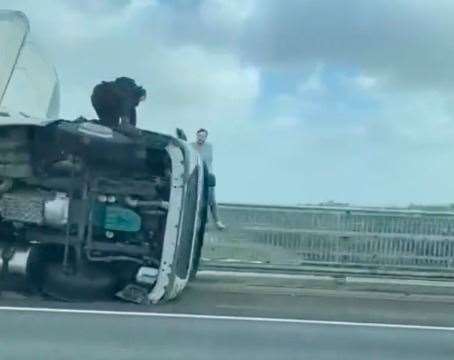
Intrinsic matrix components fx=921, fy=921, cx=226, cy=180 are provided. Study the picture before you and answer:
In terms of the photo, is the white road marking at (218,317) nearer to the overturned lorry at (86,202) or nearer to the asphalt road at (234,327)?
the asphalt road at (234,327)

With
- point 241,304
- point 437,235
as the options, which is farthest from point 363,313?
point 437,235

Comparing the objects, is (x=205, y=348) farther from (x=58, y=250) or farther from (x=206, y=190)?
(x=206, y=190)

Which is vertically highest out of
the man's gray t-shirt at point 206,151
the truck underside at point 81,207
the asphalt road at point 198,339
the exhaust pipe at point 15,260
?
the man's gray t-shirt at point 206,151

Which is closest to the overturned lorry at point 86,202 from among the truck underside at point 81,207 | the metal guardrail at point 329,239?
the truck underside at point 81,207

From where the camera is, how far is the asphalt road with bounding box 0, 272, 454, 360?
7.68 m

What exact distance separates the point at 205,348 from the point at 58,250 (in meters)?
2.73

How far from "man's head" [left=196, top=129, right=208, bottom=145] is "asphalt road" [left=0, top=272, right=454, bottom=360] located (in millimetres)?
2270

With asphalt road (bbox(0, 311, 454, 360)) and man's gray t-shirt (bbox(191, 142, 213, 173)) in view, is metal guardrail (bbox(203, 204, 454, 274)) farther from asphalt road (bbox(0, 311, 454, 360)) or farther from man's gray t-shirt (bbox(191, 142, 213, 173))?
asphalt road (bbox(0, 311, 454, 360))

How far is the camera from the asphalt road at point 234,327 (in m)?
7.68

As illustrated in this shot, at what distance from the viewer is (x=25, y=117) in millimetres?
9672

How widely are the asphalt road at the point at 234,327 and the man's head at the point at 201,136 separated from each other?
2.27m

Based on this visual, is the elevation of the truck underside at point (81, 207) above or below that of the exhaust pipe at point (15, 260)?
above

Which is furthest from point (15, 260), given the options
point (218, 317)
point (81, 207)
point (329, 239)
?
point (329, 239)

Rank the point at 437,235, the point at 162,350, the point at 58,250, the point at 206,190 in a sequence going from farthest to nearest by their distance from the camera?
1. the point at 437,235
2. the point at 206,190
3. the point at 58,250
4. the point at 162,350
